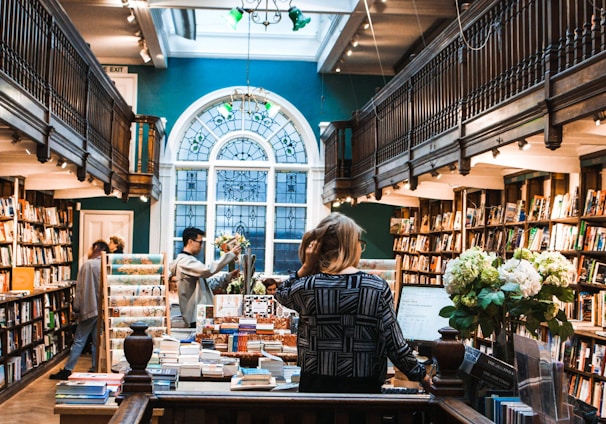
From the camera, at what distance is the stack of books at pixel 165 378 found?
4.17 m

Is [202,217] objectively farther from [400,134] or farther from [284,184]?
[400,134]

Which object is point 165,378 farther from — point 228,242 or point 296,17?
point 296,17

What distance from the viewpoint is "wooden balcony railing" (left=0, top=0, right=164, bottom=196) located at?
19.0ft

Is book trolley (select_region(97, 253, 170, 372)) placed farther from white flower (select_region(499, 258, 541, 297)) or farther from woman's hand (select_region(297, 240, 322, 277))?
white flower (select_region(499, 258, 541, 297))

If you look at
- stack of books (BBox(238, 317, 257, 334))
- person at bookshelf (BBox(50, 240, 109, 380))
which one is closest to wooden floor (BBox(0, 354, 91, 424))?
person at bookshelf (BBox(50, 240, 109, 380))

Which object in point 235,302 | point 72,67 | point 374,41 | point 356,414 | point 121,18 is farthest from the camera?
point 374,41

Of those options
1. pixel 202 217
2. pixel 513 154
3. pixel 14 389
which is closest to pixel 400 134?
pixel 513 154

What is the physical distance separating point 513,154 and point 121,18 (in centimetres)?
821

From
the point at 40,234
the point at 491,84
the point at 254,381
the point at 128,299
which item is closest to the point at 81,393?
the point at 254,381

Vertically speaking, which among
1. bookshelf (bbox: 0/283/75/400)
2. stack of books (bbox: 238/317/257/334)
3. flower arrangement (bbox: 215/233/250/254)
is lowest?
bookshelf (bbox: 0/283/75/400)

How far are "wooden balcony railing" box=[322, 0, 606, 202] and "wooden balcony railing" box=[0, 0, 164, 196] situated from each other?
3662 mm

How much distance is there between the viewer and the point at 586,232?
6934mm

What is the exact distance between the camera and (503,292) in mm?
3242

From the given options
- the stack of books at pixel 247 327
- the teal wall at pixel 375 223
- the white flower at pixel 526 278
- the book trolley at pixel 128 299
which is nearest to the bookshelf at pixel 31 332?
the book trolley at pixel 128 299
